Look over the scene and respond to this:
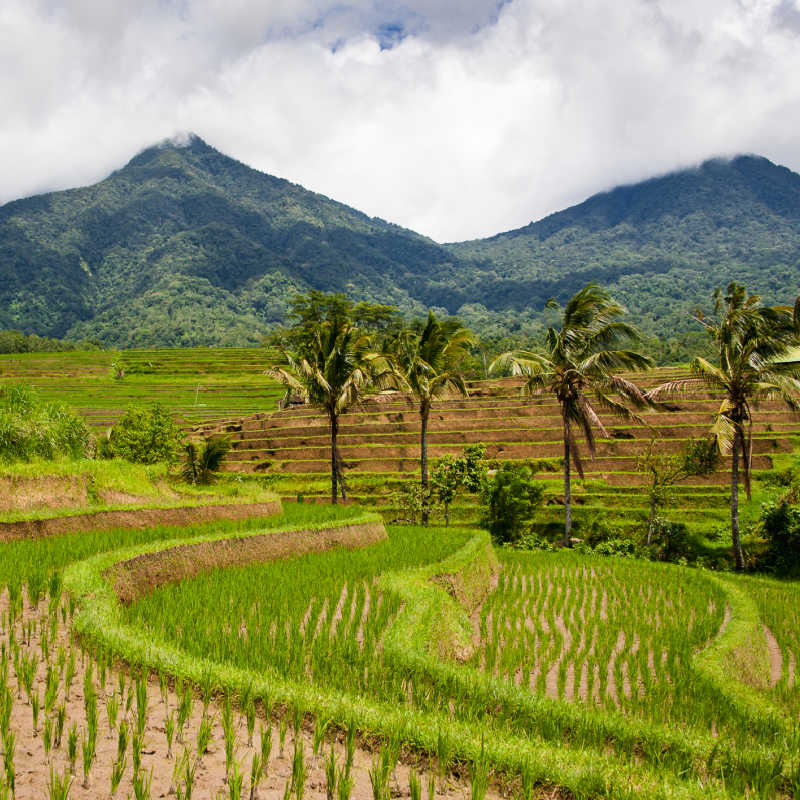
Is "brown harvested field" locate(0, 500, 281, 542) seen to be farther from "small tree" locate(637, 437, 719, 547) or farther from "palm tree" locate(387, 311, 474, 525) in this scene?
"small tree" locate(637, 437, 719, 547)

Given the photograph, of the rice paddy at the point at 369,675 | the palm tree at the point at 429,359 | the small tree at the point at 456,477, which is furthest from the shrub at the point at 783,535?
the palm tree at the point at 429,359

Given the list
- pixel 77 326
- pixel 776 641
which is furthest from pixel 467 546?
pixel 77 326

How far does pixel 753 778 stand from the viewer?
3625 mm

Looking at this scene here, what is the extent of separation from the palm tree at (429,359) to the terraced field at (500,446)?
1334 millimetres

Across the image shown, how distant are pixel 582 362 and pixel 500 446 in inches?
618

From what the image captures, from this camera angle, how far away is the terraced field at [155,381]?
183ft

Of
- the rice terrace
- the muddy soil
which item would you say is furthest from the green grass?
the muddy soil

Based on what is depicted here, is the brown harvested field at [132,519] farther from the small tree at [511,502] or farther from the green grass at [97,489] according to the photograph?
the small tree at [511,502]

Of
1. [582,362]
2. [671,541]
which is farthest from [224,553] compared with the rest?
[671,541]

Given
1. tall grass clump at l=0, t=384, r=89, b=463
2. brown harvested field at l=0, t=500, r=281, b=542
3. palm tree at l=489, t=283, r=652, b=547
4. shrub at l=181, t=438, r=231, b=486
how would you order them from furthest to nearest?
→ shrub at l=181, t=438, r=231, b=486 < palm tree at l=489, t=283, r=652, b=547 < tall grass clump at l=0, t=384, r=89, b=463 < brown harvested field at l=0, t=500, r=281, b=542

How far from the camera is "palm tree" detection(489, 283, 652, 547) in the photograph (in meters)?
19.0

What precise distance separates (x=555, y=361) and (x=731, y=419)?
223 inches

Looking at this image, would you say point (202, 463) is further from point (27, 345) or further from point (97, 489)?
point (27, 345)

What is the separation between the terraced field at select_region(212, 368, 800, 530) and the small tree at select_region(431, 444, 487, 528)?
5.03 feet
